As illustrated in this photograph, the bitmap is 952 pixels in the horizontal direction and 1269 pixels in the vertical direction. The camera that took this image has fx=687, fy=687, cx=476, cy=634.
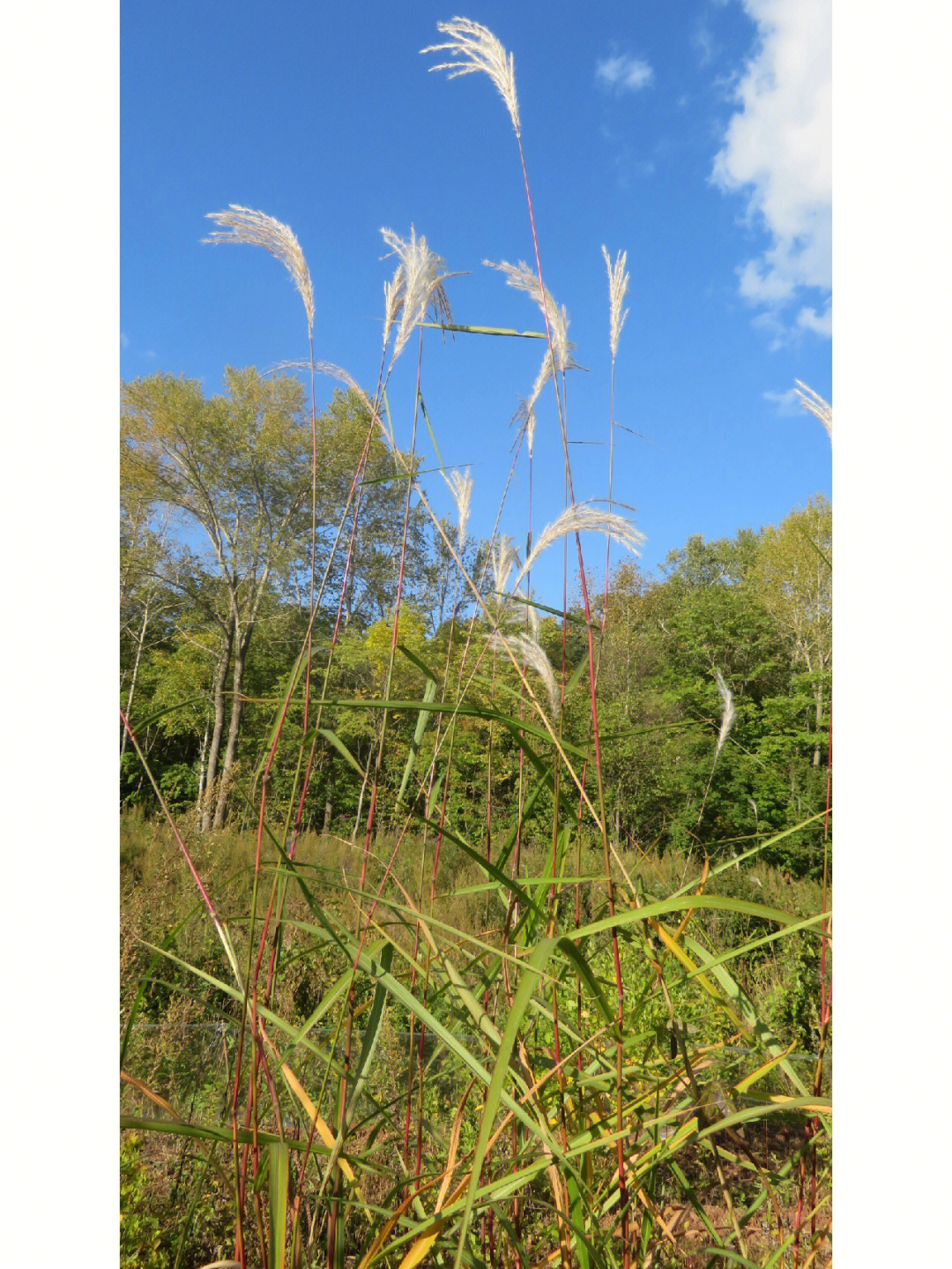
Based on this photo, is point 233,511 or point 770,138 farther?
point 233,511

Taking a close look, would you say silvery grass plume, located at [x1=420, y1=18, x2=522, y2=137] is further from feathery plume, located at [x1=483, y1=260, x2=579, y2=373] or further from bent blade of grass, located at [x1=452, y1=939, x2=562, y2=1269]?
bent blade of grass, located at [x1=452, y1=939, x2=562, y2=1269]

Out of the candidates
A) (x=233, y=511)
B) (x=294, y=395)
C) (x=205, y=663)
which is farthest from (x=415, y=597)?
(x=294, y=395)

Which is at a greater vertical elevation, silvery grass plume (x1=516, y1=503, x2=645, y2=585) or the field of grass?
silvery grass plume (x1=516, y1=503, x2=645, y2=585)

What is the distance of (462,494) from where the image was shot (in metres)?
1.04

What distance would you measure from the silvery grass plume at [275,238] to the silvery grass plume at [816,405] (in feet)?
1.97

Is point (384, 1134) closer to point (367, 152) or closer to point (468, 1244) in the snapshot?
point (468, 1244)

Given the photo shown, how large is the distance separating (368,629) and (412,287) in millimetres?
6153

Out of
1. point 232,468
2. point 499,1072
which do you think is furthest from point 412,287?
point 232,468

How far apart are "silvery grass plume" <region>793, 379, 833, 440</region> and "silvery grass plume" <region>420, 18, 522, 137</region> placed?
43 cm

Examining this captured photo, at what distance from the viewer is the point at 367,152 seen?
4.53 ft

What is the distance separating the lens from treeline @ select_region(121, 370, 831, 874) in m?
3.96

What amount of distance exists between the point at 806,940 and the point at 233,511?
7.58m

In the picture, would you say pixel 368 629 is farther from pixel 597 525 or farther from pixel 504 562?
pixel 597 525

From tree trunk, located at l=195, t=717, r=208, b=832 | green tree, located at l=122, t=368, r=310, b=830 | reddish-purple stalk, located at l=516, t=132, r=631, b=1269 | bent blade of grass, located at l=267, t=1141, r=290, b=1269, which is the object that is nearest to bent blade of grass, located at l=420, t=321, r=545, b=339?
reddish-purple stalk, located at l=516, t=132, r=631, b=1269
